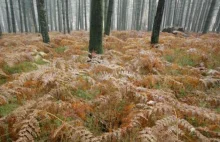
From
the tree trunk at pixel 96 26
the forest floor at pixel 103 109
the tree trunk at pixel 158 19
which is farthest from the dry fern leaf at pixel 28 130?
the tree trunk at pixel 158 19

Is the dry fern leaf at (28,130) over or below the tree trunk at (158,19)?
below

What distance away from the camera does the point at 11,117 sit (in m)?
2.80

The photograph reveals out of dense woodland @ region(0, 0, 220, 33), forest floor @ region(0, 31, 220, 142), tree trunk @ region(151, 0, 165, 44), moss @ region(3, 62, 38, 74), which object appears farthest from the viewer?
dense woodland @ region(0, 0, 220, 33)

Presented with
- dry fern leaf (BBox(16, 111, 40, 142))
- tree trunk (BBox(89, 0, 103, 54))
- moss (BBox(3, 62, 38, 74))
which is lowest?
moss (BBox(3, 62, 38, 74))

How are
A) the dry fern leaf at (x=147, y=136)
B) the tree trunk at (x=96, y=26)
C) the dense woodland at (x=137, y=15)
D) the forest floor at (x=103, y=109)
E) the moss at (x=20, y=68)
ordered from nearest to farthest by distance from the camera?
the dry fern leaf at (x=147, y=136) → the forest floor at (x=103, y=109) → the moss at (x=20, y=68) → the tree trunk at (x=96, y=26) → the dense woodland at (x=137, y=15)

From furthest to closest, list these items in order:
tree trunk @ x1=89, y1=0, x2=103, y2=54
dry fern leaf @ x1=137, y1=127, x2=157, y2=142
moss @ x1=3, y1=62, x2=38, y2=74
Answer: tree trunk @ x1=89, y1=0, x2=103, y2=54, moss @ x1=3, y1=62, x2=38, y2=74, dry fern leaf @ x1=137, y1=127, x2=157, y2=142

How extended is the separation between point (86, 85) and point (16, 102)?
1403mm

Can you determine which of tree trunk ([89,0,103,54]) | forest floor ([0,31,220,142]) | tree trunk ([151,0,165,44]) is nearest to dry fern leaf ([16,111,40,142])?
forest floor ([0,31,220,142])

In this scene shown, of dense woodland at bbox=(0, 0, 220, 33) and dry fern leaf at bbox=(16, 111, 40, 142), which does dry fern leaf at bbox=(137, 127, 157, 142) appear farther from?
dense woodland at bbox=(0, 0, 220, 33)

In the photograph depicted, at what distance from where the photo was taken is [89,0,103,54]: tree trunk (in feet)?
19.5

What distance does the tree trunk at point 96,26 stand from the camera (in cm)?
593

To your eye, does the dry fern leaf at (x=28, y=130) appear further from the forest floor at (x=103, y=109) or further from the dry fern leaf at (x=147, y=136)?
the dry fern leaf at (x=147, y=136)

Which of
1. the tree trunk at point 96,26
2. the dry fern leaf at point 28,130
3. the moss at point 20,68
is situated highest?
the tree trunk at point 96,26

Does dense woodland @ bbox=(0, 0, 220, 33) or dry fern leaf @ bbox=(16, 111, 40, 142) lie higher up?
dense woodland @ bbox=(0, 0, 220, 33)
